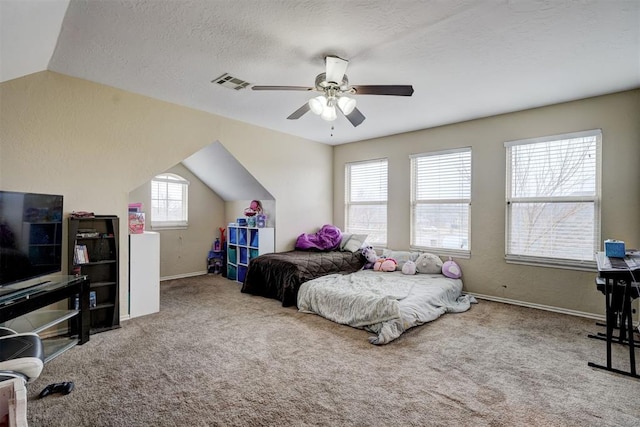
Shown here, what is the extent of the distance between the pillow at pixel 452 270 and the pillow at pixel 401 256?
462 millimetres

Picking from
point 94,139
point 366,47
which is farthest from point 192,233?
point 366,47

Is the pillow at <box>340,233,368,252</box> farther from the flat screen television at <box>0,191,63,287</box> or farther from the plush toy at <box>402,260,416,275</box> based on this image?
the flat screen television at <box>0,191,63,287</box>

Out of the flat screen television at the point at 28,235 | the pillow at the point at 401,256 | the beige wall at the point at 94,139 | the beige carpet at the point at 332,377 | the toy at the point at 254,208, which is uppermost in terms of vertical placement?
the beige wall at the point at 94,139

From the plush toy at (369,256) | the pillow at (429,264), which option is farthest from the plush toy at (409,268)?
the plush toy at (369,256)

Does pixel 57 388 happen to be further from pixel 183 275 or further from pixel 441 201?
pixel 441 201

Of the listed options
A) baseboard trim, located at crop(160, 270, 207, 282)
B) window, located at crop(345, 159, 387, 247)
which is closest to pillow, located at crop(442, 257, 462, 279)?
window, located at crop(345, 159, 387, 247)

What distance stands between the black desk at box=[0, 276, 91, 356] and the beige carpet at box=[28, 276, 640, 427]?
0.88ft

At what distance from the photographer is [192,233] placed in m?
5.93

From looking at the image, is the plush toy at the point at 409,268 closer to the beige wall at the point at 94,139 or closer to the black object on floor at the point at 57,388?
the beige wall at the point at 94,139

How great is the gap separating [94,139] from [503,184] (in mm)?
5068

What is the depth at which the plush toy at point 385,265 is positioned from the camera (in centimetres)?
477

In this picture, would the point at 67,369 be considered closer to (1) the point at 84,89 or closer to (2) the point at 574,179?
(1) the point at 84,89

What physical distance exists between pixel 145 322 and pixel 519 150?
5.14m

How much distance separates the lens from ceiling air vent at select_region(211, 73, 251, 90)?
3.11 metres
